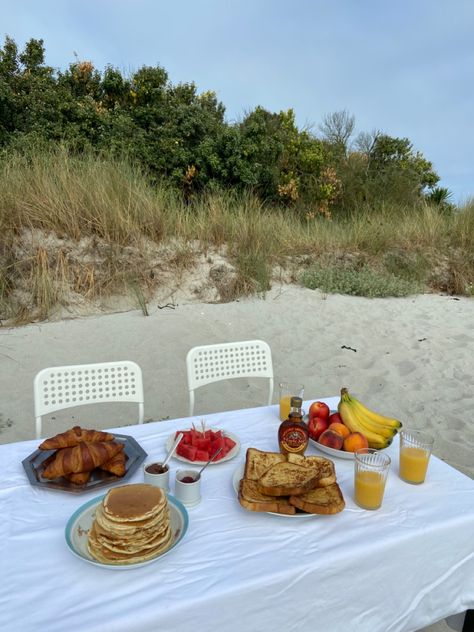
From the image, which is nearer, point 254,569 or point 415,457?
point 254,569

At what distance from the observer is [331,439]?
5.17 ft

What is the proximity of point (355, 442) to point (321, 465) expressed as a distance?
264 mm

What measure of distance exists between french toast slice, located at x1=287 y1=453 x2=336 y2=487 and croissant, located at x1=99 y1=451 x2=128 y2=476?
0.52 metres

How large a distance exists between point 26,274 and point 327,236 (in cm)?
508

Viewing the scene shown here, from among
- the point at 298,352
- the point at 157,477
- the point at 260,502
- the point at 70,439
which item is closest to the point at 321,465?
the point at 260,502

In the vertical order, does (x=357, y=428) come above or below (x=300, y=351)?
above

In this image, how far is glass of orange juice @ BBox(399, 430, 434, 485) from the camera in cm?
142

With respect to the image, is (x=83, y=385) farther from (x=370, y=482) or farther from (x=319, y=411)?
(x=370, y=482)

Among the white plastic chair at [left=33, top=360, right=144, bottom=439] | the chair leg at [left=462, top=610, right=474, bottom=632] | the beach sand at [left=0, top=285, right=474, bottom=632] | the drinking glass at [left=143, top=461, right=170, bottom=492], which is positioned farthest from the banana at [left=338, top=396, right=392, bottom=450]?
the beach sand at [left=0, top=285, right=474, bottom=632]

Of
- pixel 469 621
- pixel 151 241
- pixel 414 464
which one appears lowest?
pixel 469 621

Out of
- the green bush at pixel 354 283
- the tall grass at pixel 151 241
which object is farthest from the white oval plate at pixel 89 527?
the green bush at pixel 354 283

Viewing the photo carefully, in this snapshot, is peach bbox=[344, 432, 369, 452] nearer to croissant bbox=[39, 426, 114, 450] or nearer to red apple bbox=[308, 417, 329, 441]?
red apple bbox=[308, 417, 329, 441]

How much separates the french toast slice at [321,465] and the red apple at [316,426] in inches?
10.2

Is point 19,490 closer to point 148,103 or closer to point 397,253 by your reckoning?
point 397,253
